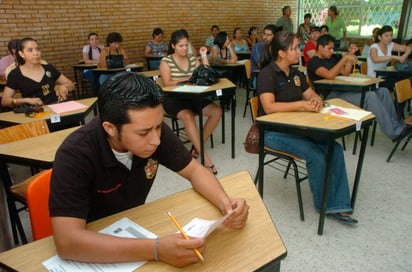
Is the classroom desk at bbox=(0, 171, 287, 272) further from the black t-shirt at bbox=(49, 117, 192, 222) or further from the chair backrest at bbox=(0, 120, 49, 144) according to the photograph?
the chair backrest at bbox=(0, 120, 49, 144)

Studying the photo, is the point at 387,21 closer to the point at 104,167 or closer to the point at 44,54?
the point at 44,54

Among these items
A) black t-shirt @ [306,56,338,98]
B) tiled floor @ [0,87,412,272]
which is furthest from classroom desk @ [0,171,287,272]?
black t-shirt @ [306,56,338,98]

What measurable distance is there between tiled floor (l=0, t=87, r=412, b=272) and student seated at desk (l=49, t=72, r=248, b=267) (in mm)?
1135

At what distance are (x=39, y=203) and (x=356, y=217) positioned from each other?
208 cm

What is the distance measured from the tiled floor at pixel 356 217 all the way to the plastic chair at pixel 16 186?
1006 millimetres

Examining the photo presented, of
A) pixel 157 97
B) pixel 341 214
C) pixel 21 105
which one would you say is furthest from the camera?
pixel 21 105

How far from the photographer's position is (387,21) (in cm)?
781

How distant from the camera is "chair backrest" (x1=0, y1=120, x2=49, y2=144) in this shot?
1.92 meters

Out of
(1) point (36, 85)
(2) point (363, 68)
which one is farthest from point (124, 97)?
(2) point (363, 68)

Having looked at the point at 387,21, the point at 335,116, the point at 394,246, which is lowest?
the point at 394,246

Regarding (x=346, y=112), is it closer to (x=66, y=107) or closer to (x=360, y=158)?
(x=360, y=158)

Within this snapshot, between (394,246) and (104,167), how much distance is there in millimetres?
1886

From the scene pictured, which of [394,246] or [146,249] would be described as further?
[394,246]

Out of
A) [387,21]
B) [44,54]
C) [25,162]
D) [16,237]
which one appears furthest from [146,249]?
[387,21]
